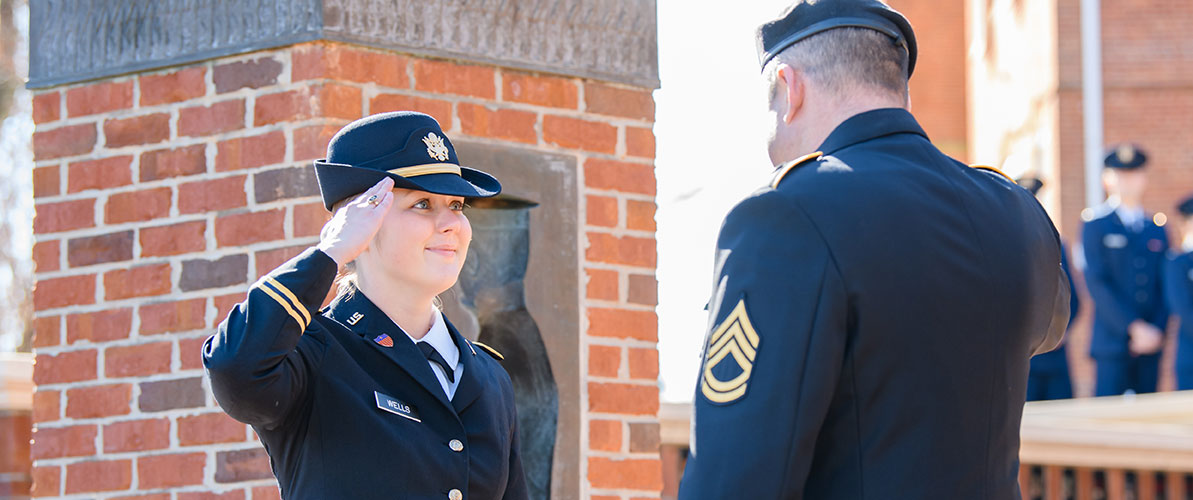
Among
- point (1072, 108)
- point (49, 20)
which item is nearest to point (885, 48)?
point (49, 20)

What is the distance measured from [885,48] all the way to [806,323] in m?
0.56

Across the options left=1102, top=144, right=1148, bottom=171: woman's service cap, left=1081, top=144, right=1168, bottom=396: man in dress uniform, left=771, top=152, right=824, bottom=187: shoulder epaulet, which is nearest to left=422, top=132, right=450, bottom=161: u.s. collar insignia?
left=771, top=152, right=824, bottom=187: shoulder epaulet

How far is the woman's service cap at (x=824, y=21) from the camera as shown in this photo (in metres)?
2.69

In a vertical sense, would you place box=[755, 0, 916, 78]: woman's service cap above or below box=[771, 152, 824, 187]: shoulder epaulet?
above

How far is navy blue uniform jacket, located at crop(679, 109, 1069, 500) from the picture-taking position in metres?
2.37

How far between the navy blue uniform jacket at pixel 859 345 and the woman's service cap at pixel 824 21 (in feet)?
0.81

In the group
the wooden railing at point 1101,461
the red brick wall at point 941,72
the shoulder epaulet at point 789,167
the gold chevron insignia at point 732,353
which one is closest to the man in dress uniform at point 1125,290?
the wooden railing at point 1101,461

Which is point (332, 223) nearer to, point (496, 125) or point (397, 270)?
point (397, 270)

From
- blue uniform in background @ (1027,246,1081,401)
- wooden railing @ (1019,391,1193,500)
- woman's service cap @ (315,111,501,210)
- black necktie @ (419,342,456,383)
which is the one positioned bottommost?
wooden railing @ (1019,391,1193,500)

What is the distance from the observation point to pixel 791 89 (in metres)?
2.67

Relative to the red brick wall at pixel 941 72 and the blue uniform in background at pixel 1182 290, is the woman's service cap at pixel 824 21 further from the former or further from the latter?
the red brick wall at pixel 941 72

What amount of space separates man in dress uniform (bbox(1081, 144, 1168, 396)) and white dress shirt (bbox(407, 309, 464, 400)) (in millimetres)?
7582

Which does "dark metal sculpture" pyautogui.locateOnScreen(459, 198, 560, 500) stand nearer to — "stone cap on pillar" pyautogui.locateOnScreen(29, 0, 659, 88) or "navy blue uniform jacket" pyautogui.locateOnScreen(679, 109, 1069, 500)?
"stone cap on pillar" pyautogui.locateOnScreen(29, 0, 659, 88)

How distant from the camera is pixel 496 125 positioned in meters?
4.30
